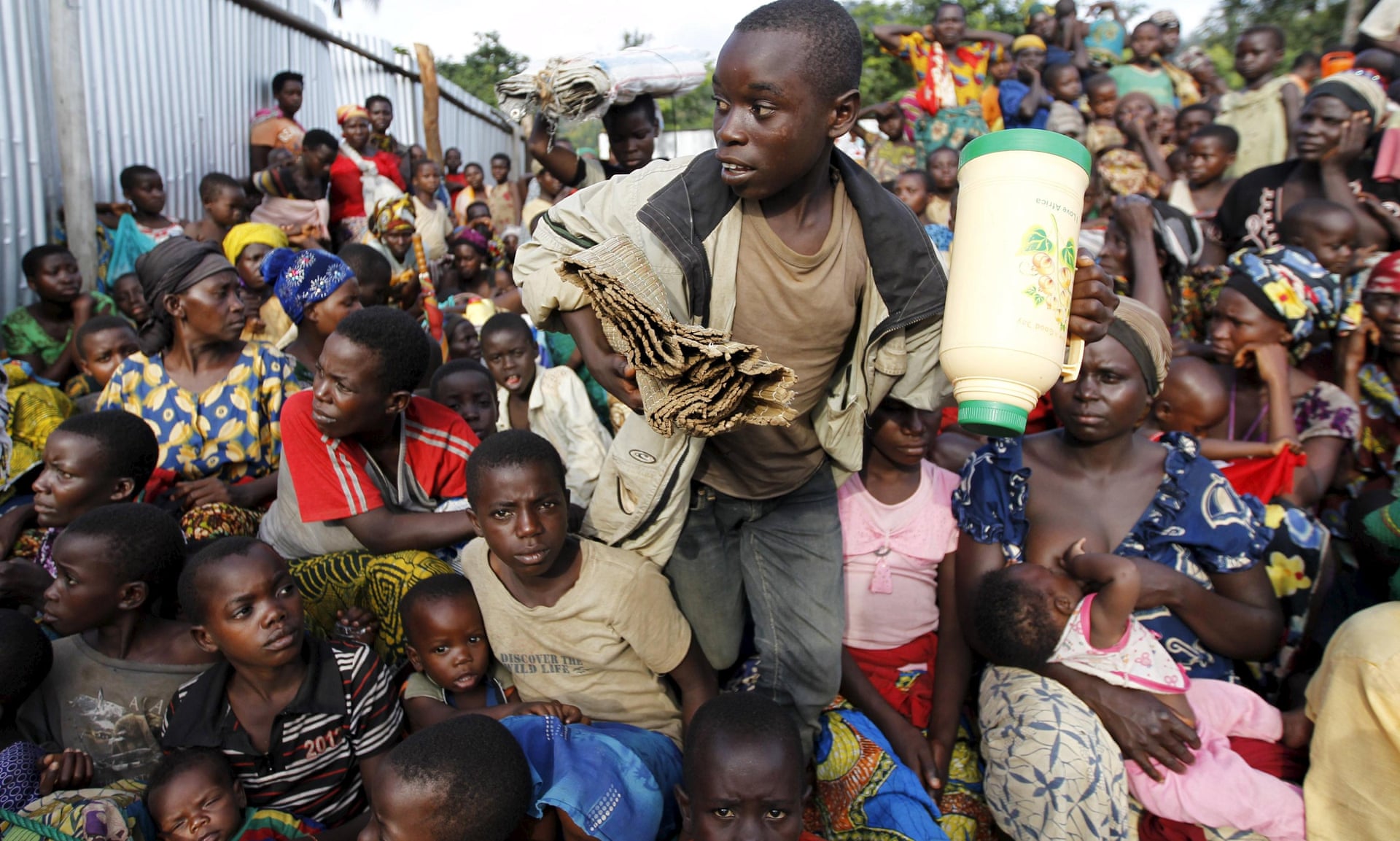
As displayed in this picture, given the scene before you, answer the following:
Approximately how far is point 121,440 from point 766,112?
90.4 inches

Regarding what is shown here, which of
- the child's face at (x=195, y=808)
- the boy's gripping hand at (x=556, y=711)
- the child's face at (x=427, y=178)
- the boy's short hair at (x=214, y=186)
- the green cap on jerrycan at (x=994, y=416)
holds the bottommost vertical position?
the child's face at (x=195, y=808)

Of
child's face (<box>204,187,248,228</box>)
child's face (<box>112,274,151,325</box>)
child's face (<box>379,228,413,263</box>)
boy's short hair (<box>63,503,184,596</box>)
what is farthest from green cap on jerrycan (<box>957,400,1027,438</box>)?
child's face (<box>204,187,248,228</box>)

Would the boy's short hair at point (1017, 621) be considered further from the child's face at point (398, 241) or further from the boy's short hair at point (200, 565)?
the child's face at point (398, 241)

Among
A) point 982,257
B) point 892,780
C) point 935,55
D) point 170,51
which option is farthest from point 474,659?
point 935,55

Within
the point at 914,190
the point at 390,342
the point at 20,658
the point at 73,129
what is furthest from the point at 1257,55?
the point at 20,658

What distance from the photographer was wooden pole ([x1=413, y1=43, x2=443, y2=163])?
11117 mm

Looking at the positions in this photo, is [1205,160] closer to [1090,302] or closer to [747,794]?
[1090,302]

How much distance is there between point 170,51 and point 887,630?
6351mm

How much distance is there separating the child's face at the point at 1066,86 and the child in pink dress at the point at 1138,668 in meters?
6.68

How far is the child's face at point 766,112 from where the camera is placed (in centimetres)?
162

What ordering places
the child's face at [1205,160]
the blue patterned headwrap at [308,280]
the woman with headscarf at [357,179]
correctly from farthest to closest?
the woman with headscarf at [357,179] < the child's face at [1205,160] < the blue patterned headwrap at [308,280]

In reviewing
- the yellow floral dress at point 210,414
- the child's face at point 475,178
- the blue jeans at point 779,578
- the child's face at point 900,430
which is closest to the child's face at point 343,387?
the yellow floral dress at point 210,414

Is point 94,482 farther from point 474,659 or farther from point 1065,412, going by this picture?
point 1065,412

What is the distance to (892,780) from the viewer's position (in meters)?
2.38
